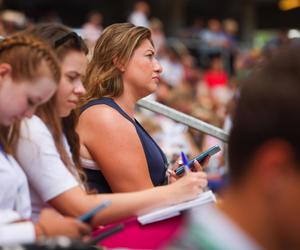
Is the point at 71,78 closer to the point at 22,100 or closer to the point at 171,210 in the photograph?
the point at 22,100

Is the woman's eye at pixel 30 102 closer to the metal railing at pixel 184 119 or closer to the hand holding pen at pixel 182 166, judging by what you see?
the hand holding pen at pixel 182 166

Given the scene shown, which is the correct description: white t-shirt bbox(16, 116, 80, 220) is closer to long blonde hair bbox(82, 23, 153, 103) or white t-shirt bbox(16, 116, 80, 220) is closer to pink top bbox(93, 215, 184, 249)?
pink top bbox(93, 215, 184, 249)

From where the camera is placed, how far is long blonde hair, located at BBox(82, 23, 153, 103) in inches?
155

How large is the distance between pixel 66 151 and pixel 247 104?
145 cm

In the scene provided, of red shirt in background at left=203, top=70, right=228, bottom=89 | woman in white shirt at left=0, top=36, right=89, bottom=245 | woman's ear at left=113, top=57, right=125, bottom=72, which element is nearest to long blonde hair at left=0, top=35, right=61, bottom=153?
woman in white shirt at left=0, top=36, right=89, bottom=245

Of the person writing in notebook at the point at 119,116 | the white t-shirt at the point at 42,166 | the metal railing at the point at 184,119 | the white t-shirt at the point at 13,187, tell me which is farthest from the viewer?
the metal railing at the point at 184,119

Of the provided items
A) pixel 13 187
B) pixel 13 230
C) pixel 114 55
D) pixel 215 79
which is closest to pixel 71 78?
pixel 13 187

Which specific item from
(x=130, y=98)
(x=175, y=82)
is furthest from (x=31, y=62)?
(x=175, y=82)

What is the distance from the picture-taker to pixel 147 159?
377 centimetres

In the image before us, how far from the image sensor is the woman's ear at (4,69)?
2.66 metres

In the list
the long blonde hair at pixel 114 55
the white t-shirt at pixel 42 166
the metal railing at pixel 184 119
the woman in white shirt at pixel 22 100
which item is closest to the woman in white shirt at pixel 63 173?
the white t-shirt at pixel 42 166

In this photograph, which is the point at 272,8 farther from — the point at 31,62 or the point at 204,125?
the point at 31,62

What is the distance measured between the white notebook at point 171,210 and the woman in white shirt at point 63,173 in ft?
0.18

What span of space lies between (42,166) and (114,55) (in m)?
1.13
